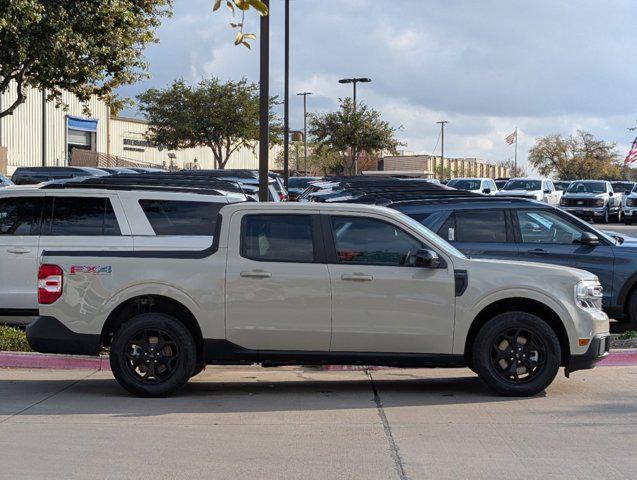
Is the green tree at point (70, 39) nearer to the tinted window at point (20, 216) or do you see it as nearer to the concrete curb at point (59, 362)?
the tinted window at point (20, 216)

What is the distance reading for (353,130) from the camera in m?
64.2

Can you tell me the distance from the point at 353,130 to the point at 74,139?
18385 mm

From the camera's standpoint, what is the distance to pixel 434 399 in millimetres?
8891

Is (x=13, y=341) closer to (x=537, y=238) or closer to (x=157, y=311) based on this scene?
(x=157, y=311)

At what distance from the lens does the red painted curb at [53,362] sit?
10.5 metres

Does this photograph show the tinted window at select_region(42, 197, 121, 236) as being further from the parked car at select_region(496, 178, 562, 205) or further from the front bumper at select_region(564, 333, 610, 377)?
the parked car at select_region(496, 178, 562, 205)

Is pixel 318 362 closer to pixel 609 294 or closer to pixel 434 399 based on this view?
pixel 434 399

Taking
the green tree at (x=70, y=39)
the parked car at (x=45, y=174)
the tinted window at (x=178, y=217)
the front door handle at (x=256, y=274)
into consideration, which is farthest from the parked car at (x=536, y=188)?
the front door handle at (x=256, y=274)

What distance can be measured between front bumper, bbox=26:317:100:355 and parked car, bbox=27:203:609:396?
0.01m

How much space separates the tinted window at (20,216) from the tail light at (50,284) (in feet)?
10.9

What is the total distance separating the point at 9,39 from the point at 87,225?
679 centimetres

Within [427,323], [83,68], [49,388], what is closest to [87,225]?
[49,388]

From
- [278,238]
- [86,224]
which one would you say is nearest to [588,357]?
[278,238]

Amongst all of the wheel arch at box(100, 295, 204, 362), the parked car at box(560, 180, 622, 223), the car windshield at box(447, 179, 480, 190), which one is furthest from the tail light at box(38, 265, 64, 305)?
the parked car at box(560, 180, 622, 223)
